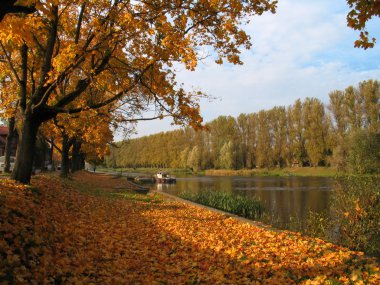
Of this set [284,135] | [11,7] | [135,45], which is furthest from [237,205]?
[284,135]

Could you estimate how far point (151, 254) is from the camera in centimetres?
707

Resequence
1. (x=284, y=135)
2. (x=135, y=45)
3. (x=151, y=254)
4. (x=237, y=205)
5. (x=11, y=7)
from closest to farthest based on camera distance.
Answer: (x=11, y=7), (x=151, y=254), (x=135, y=45), (x=237, y=205), (x=284, y=135)

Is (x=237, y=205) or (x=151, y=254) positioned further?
(x=237, y=205)

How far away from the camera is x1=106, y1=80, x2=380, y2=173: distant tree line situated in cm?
6256

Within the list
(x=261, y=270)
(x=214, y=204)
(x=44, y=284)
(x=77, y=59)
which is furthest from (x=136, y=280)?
(x=214, y=204)

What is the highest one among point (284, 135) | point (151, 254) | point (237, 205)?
point (284, 135)

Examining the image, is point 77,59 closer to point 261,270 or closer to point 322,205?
point 261,270

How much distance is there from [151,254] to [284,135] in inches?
2922

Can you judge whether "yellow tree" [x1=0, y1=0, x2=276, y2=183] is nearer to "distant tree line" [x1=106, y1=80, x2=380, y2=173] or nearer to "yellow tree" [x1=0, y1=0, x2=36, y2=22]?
"yellow tree" [x1=0, y1=0, x2=36, y2=22]

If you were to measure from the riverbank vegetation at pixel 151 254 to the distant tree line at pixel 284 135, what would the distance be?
136 ft

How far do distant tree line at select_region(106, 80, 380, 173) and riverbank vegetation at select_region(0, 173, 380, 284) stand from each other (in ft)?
136

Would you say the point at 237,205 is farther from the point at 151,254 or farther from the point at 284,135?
the point at 284,135

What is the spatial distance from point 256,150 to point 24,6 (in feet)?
255

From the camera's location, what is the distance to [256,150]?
8106 centimetres
